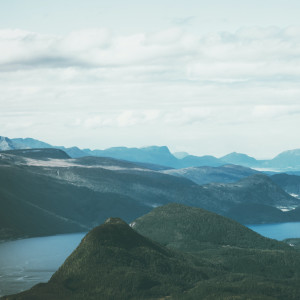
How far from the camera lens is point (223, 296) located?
194 m

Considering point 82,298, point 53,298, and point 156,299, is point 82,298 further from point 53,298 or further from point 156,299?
point 156,299

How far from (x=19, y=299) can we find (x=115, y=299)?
30918 mm

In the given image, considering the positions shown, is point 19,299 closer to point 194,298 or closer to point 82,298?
point 82,298

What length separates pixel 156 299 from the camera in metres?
199

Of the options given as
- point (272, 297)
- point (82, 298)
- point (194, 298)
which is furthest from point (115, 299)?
point (272, 297)

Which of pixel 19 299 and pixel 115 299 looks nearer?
pixel 19 299

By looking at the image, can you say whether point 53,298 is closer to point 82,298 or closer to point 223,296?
point 82,298

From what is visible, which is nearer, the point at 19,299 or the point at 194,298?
the point at 19,299

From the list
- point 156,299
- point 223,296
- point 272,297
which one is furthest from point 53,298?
point 272,297

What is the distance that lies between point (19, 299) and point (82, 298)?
21873 millimetres

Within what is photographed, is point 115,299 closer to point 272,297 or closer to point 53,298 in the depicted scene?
point 53,298

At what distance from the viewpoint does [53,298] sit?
194 m

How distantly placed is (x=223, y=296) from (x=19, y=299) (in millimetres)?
59456

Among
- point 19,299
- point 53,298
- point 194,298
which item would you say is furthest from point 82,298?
point 194,298
